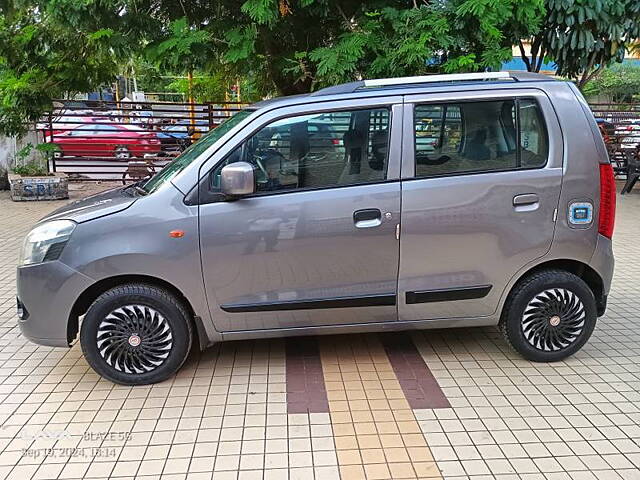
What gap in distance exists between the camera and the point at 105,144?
43.7 ft

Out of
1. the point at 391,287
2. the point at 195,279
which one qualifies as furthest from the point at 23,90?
the point at 391,287

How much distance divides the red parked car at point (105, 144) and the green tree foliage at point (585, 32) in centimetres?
859

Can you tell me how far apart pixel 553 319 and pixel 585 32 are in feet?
17.0

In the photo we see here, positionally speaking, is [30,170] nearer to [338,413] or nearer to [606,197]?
[338,413]

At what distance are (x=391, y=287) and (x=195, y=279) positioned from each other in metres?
1.31

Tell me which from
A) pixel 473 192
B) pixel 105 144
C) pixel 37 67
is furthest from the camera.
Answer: pixel 105 144

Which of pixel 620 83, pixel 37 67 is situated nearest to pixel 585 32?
pixel 37 67

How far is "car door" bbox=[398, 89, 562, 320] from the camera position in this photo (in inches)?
153

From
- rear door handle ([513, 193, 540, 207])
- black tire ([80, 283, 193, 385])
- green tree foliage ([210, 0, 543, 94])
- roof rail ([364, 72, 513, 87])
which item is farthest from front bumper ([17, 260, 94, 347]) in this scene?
green tree foliage ([210, 0, 543, 94])

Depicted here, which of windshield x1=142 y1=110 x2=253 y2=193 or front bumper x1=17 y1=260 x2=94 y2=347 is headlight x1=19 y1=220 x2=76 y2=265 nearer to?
front bumper x1=17 y1=260 x2=94 y2=347

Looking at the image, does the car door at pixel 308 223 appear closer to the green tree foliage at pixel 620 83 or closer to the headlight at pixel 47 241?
the headlight at pixel 47 241

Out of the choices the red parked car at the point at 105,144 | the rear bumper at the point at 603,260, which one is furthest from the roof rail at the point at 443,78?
the red parked car at the point at 105,144

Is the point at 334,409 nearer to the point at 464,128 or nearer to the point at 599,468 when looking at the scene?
the point at 599,468

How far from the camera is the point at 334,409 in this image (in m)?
3.61
